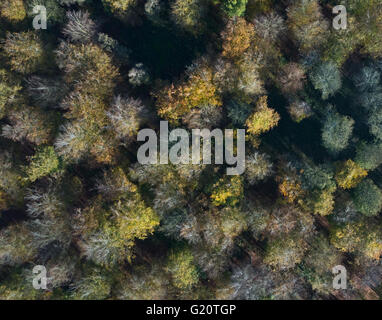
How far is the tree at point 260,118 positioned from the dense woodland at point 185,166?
5.9 inches

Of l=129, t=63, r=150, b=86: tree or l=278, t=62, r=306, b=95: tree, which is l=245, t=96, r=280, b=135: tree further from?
l=129, t=63, r=150, b=86: tree

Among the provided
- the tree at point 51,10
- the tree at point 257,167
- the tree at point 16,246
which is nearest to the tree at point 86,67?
the tree at point 51,10

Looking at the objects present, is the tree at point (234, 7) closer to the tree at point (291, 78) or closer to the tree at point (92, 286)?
the tree at point (291, 78)

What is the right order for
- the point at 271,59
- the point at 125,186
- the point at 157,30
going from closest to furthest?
the point at 125,186 < the point at 271,59 < the point at 157,30

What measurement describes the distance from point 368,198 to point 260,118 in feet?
44.5

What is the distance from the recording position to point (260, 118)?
3022cm

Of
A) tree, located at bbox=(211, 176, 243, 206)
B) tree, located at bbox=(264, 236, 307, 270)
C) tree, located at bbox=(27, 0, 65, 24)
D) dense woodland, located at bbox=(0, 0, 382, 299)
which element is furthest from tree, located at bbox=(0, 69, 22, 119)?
tree, located at bbox=(264, 236, 307, 270)

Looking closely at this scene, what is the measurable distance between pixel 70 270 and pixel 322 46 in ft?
115

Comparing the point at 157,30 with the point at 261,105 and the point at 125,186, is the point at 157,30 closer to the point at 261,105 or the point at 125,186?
the point at 261,105

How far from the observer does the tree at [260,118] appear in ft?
98.9

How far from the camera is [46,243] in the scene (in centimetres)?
3073

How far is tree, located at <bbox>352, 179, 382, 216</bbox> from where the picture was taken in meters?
30.1

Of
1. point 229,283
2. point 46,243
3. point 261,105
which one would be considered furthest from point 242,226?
point 46,243

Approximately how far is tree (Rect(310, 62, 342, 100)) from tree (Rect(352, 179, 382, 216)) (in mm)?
10416
